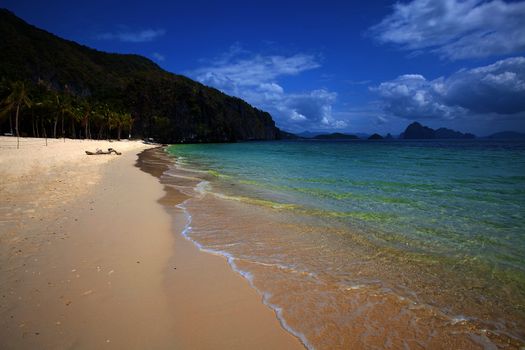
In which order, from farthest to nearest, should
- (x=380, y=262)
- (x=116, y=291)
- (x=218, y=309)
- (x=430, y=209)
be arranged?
(x=430, y=209), (x=380, y=262), (x=116, y=291), (x=218, y=309)

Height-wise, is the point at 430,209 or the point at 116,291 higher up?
the point at 430,209

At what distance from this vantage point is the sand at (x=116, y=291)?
11.9 ft

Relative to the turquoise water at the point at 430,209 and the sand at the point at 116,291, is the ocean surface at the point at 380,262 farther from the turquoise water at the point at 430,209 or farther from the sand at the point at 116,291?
the sand at the point at 116,291

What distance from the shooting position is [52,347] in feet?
11.0

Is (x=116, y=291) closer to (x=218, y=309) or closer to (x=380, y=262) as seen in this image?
(x=218, y=309)

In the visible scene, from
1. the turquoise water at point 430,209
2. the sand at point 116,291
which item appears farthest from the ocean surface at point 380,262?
the sand at point 116,291

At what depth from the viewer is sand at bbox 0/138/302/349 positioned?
11.9 ft

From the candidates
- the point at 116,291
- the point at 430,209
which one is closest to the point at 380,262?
the point at 116,291

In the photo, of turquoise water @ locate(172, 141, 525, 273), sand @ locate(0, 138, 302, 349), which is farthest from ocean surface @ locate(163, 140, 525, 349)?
sand @ locate(0, 138, 302, 349)

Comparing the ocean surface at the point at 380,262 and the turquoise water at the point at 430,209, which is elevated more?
the turquoise water at the point at 430,209

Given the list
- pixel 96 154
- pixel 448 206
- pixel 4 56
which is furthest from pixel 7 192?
pixel 4 56

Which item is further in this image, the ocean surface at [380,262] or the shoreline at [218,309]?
the ocean surface at [380,262]

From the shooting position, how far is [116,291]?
4648mm

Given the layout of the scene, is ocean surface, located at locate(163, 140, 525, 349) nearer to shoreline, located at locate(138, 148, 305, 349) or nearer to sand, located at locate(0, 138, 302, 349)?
shoreline, located at locate(138, 148, 305, 349)
